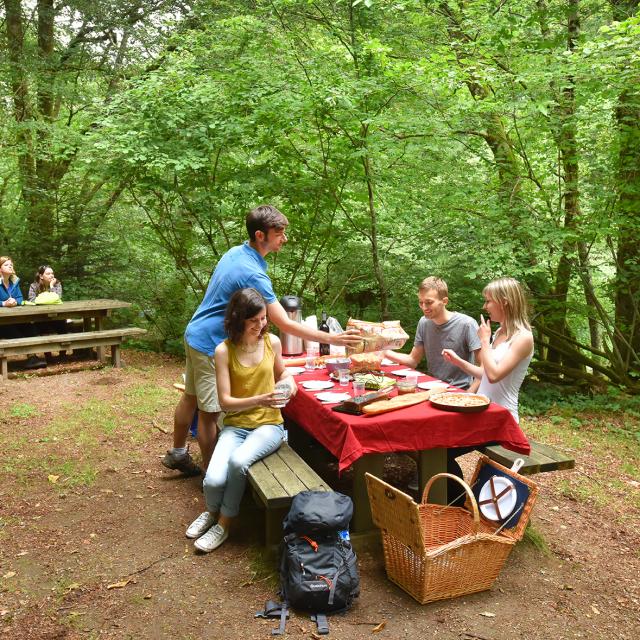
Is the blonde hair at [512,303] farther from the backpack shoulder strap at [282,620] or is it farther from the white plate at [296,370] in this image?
the backpack shoulder strap at [282,620]

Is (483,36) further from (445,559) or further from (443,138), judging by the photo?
(445,559)

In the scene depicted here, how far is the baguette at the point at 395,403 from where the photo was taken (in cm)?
313

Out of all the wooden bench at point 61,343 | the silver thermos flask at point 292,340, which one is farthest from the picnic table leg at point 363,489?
the wooden bench at point 61,343

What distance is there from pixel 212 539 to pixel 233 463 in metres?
0.46

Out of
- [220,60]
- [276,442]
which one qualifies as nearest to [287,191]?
[220,60]

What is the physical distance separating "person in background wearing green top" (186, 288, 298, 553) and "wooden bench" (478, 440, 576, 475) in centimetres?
125

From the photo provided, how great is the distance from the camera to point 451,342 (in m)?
4.16

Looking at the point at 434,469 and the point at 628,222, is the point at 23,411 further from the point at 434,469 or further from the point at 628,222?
the point at 628,222

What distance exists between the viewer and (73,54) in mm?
10062

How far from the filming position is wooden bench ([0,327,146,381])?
23.9 feet

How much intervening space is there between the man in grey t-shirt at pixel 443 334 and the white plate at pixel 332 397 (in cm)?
93

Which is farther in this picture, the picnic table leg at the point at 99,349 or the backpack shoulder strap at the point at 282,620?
the picnic table leg at the point at 99,349

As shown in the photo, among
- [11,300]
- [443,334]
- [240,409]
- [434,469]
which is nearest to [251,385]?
[240,409]

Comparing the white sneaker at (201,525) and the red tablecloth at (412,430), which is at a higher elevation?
the red tablecloth at (412,430)
